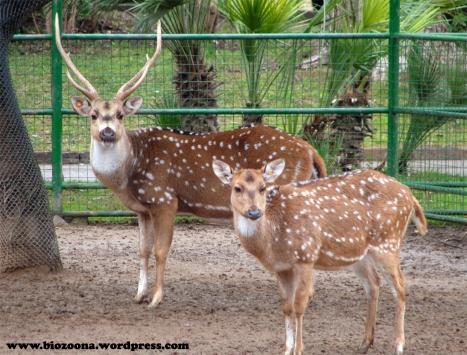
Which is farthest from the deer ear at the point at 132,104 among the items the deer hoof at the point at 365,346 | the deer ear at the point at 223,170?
the deer hoof at the point at 365,346

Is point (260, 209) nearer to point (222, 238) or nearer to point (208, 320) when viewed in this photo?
point (208, 320)

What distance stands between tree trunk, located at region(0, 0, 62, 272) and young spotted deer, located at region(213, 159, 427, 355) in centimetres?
237

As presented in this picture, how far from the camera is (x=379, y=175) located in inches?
305

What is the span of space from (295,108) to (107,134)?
3275mm

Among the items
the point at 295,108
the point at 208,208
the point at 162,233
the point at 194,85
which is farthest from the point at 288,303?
the point at 194,85

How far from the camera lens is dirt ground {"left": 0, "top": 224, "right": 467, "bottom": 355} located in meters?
7.71

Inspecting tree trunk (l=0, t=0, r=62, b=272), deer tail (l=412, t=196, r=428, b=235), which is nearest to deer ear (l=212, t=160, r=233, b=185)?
deer tail (l=412, t=196, r=428, b=235)

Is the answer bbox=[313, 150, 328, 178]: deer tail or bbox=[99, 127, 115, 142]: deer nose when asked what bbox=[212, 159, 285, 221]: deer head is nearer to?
Result: bbox=[99, 127, 115, 142]: deer nose

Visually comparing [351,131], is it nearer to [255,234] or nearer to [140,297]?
[140,297]

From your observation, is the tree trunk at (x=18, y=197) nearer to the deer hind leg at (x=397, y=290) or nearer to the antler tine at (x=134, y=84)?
the antler tine at (x=134, y=84)

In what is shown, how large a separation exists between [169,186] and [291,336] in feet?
7.06

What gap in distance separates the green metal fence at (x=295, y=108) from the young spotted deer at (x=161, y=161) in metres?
1.98

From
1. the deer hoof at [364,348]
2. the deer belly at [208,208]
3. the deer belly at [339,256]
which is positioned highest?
the deer belly at [208,208]

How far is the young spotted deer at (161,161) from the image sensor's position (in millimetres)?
8703
